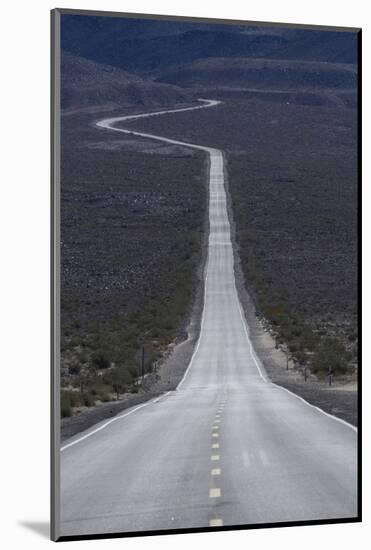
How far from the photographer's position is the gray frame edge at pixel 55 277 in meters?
14.6

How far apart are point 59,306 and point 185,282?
2.13 m

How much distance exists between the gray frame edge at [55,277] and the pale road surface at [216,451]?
0.46 feet

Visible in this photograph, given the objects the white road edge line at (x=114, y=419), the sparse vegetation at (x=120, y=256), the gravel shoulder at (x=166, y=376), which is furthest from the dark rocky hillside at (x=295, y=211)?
the white road edge line at (x=114, y=419)

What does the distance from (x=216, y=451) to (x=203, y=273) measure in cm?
228

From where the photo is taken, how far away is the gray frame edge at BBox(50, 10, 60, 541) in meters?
14.6

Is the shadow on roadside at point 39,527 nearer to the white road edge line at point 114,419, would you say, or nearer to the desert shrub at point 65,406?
the white road edge line at point 114,419

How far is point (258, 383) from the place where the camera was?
16.2 meters

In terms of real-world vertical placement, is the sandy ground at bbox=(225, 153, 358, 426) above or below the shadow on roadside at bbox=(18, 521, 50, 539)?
above

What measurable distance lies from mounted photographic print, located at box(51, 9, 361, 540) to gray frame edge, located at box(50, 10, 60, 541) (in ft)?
0.08

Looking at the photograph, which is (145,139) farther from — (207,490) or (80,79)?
(207,490)

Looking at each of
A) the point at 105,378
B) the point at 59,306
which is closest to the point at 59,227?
the point at 59,306

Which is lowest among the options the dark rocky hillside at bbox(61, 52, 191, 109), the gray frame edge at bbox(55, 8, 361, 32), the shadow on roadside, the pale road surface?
the shadow on roadside

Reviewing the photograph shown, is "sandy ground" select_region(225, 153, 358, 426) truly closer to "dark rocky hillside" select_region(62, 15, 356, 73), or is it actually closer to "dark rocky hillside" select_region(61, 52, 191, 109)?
"dark rocky hillside" select_region(61, 52, 191, 109)

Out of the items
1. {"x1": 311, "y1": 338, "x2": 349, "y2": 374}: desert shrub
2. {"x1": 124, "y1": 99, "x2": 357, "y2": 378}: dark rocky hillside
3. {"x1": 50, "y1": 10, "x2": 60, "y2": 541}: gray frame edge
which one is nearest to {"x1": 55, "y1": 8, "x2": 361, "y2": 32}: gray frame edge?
{"x1": 50, "y1": 10, "x2": 60, "y2": 541}: gray frame edge
